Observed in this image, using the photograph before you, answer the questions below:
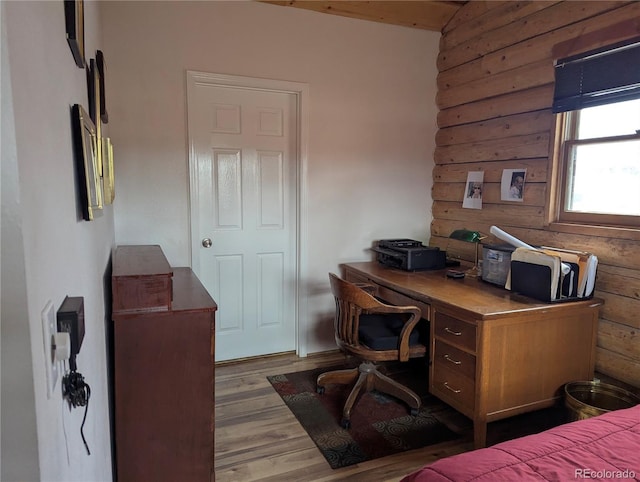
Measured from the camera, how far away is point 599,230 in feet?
7.77


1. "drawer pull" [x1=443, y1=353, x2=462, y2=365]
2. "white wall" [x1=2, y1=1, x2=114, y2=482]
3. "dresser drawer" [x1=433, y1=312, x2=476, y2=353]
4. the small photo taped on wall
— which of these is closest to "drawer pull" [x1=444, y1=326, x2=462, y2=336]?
"dresser drawer" [x1=433, y1=312, x2=476, y2=353]

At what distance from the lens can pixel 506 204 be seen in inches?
118

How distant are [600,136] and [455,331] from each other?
1.38m

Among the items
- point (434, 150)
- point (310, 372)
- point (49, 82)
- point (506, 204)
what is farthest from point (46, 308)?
point (434, 150)

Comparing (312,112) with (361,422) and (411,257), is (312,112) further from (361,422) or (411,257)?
(361,422)

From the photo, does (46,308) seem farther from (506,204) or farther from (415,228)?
(415,228)

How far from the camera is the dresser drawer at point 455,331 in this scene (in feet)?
7.00

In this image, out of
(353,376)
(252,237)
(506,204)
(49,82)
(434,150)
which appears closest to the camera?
(49,82)

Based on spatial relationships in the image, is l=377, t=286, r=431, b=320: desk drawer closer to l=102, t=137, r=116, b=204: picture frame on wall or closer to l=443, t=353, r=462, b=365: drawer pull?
l=443, t=353, r=462, b=365: drawer pull

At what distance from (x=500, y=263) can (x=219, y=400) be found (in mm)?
1933

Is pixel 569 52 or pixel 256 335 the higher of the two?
pixel 569 52

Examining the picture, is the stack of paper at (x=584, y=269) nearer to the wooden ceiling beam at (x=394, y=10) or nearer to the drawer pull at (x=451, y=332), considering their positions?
the drawer pull at (x=451, y=332)

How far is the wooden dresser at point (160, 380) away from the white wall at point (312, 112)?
3.93 feet

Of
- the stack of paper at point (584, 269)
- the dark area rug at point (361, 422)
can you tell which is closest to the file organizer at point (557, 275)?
the stack of paper at point (584, 269)
